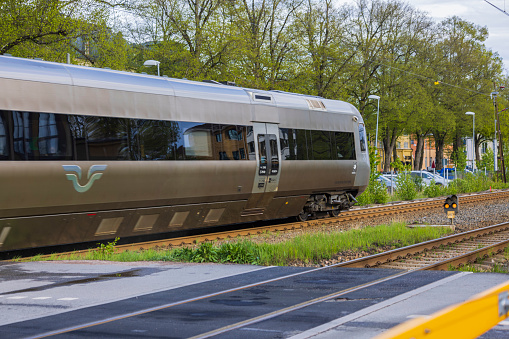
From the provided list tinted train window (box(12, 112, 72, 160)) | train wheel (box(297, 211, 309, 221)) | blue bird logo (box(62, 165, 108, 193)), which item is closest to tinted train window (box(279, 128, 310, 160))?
train wheel (box(297, 211, 309, 221))

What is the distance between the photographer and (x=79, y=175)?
37.3 ft

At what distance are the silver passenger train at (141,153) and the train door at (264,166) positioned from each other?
0.11 ft

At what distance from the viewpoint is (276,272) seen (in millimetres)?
8500

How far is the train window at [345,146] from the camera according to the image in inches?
728

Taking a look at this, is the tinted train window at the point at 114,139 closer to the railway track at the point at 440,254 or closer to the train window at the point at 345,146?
the train window at the point at 345,146

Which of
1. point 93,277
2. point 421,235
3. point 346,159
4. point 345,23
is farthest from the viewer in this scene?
point 345,23

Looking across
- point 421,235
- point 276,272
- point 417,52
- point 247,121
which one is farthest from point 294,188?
point 417,52

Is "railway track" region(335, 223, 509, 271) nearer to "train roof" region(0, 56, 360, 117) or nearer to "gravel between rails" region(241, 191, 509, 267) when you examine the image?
"gravel between rails" region(241, 191, 509, 267)

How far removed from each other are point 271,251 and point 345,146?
8.96 m

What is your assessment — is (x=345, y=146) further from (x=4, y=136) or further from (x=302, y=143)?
(x=4, y=136)

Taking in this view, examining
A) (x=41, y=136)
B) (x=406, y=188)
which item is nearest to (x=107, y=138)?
(x=41, y=136)

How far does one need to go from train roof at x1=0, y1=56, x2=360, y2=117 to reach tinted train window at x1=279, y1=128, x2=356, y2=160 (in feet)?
2.56

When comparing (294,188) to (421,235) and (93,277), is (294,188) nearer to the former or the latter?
(421,235)

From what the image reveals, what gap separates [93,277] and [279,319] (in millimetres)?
3717
